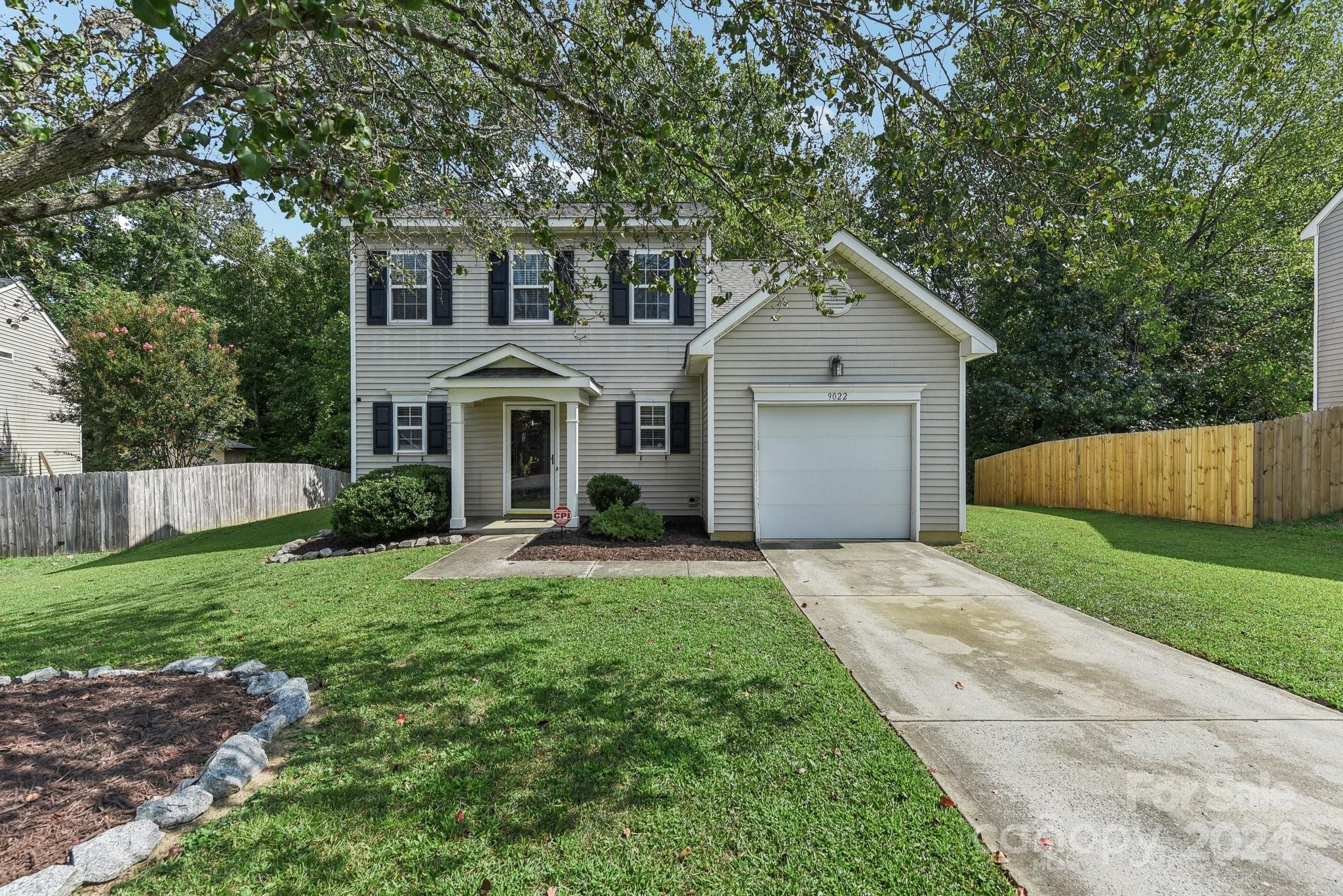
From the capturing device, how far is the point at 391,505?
31.3ft

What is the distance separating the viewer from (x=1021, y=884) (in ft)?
6.91

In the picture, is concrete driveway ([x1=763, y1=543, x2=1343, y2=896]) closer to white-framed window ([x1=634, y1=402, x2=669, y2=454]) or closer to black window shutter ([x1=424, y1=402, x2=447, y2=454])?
white-framed window ([x1=634, y1=402, x2=669, y2=454])

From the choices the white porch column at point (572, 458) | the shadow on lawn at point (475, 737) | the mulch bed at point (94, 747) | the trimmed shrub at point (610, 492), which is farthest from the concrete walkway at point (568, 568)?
the mulch bed at point (94, 747)

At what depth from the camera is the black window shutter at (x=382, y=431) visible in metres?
12.1

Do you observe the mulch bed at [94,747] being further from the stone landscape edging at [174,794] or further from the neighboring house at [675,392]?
the neighboring house at [675,392]

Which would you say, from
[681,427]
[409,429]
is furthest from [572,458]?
[409,429]

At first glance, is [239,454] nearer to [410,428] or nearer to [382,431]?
[382,431]

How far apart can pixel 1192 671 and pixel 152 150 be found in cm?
779

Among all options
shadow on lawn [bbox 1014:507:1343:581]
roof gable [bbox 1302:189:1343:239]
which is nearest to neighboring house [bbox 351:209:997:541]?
shadow on lawn [bbox 1014:507:1343:581]

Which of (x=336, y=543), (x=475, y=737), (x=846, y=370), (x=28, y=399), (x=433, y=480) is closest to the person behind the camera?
(x=475, y=737)

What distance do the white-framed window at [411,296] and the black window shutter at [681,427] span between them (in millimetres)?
5838

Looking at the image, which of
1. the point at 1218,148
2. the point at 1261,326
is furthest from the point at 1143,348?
the point at 1218,148

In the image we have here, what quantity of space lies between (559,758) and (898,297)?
29.8 ft

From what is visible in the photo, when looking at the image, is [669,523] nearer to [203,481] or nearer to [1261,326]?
[203,481]
